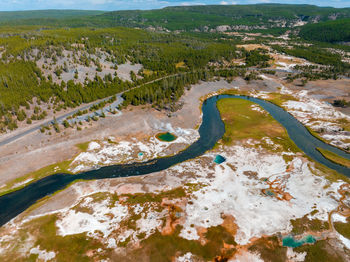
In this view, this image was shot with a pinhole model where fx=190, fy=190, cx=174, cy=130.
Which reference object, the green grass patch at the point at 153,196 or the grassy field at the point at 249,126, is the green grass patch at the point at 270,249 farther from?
the grassy field at the point at 249,126

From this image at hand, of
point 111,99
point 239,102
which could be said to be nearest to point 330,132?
point 239,102

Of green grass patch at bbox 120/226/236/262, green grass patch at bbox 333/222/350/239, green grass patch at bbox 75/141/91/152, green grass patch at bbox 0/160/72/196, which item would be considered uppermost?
green grass patch at bbox 75/141/91/152

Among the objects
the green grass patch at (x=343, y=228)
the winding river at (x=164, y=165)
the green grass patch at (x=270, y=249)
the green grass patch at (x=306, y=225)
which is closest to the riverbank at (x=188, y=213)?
the green grass patch at (x=270, y=249)

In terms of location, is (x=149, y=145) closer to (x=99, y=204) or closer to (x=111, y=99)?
(x=99, y=204)

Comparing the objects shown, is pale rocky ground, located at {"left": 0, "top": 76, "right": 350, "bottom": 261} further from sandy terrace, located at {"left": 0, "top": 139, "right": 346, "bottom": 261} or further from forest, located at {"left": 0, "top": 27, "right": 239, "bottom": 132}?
forest, located at {"left": 0, "top": 27, "right": 239, "bottom": 132}

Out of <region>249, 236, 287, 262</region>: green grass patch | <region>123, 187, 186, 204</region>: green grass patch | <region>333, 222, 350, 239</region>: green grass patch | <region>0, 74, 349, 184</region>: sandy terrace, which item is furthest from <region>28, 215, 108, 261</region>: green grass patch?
<region>333, 222, 350, 239</region>: green grass patch
